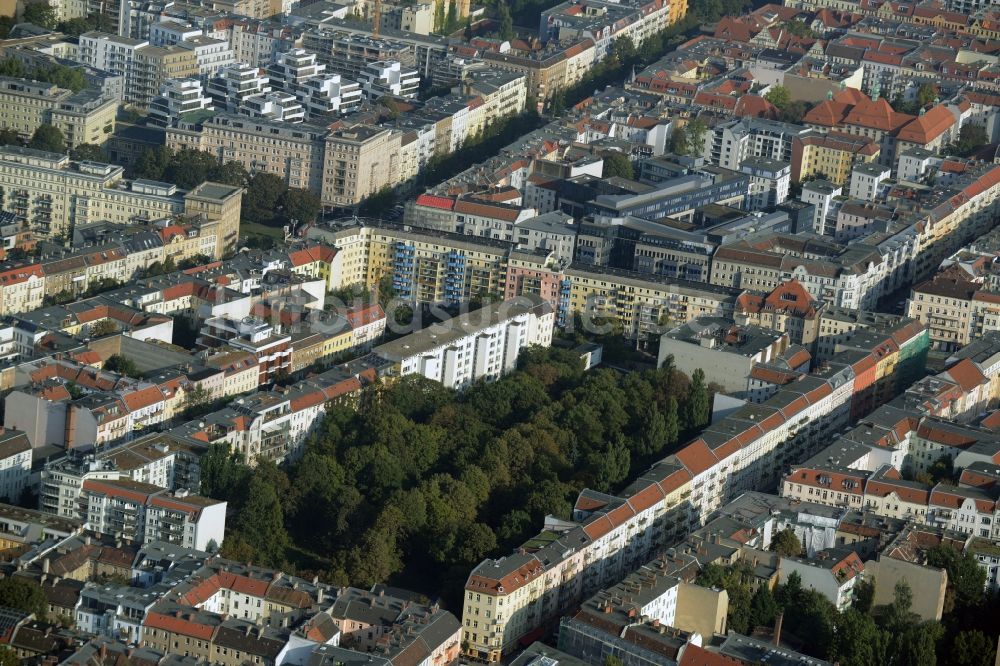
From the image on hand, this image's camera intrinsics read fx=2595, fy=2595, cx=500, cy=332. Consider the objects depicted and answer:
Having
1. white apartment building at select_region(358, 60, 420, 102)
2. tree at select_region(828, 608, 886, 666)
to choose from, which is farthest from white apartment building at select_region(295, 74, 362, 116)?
tree at select_region(828, 608, 886, 666)

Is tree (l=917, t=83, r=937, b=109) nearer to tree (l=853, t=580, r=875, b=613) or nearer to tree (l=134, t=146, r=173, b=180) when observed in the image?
tree (l=134, t=146, r=173, b=180)

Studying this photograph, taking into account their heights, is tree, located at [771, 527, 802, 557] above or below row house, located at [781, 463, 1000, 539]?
below

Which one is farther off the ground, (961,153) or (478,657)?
(961,153)

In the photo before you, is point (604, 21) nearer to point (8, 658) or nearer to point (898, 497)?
point (898, 497)

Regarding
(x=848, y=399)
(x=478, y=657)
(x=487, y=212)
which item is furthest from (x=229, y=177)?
(x=478, y=657)

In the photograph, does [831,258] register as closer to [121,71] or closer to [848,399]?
[848,399]

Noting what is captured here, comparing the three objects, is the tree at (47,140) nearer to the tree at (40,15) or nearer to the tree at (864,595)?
the tree at (40,15)

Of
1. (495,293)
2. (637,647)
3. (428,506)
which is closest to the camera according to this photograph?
(637,647)

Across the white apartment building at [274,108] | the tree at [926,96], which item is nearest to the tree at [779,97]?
the tree at [926,96]
